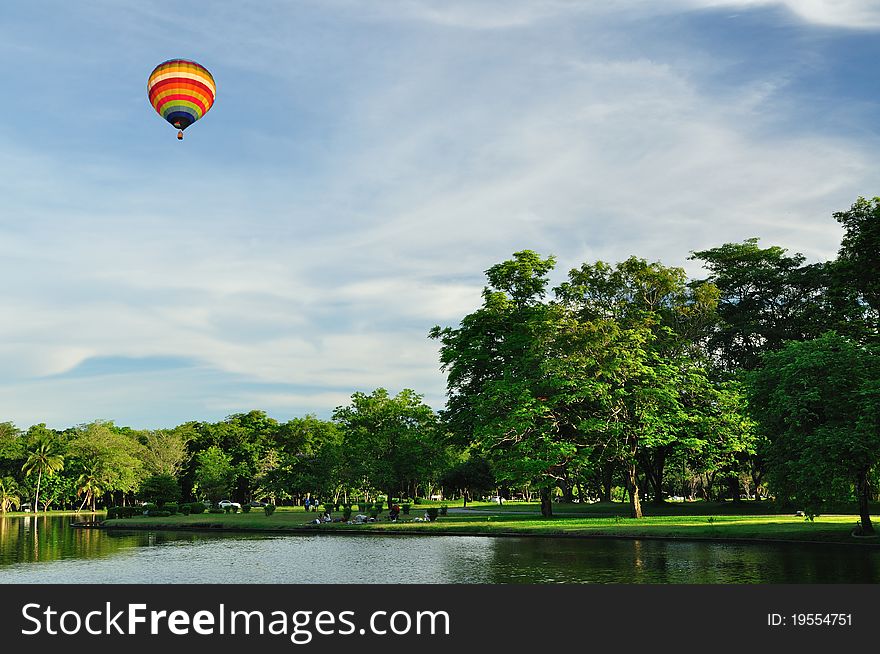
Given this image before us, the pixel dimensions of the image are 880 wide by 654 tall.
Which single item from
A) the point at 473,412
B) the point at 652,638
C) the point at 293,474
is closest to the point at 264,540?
the point at 473,412

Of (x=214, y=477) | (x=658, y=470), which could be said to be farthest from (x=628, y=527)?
(x=214, y=477)

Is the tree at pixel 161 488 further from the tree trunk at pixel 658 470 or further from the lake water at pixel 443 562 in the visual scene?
the tree trunk at pixel 658 470

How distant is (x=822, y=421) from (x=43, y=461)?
329 ft

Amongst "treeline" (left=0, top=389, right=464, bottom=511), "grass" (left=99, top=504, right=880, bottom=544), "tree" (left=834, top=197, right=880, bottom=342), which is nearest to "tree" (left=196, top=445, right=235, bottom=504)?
"treeline" (left=0, top=389, right=464, bottom=511)

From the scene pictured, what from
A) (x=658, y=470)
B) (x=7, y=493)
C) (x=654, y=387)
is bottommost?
(x=7, y=493)

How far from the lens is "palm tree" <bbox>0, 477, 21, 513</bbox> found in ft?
322

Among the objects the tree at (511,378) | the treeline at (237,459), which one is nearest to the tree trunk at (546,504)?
the tree at (511,378)

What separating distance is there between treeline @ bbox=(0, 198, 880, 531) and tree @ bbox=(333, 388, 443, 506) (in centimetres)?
19

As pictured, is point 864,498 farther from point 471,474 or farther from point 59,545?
point 471,474

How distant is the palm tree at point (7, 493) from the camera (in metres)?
98.2

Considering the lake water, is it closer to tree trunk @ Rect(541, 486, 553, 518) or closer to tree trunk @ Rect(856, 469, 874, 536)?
tree trunk @ Rect(856, 469, 874, 536)

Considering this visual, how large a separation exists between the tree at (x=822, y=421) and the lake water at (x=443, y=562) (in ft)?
8.04

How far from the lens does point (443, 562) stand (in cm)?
2628

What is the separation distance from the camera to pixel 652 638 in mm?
13055
